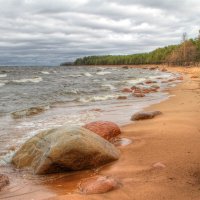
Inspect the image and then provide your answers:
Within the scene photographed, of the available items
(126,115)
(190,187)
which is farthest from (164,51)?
(190,187)

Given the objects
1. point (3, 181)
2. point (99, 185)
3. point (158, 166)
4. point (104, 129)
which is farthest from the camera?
point (104, 129)

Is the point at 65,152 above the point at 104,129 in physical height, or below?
above

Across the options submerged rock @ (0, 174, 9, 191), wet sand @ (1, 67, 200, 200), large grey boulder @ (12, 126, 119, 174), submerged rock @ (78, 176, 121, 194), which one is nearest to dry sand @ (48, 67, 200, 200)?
wet sand @ (1, 67, 200, 200)

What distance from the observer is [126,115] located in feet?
45.1

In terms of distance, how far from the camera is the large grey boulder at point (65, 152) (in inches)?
256

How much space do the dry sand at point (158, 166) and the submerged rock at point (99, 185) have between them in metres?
0.12

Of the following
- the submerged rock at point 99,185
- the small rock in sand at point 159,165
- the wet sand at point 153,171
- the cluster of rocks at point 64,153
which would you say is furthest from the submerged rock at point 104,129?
the submerged rock at point 99,185

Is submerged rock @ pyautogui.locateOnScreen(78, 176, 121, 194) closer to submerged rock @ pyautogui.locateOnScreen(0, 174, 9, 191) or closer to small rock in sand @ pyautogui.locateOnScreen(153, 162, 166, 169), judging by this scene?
small rock in sand @ pyautogui.locateOnScreen(153, 162, 166, 169)

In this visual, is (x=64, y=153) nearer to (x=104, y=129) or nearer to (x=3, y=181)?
(x=3, y=181)

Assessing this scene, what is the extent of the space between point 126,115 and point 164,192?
865cm

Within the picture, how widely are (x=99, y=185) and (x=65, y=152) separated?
135cm

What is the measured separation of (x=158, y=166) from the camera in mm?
6285

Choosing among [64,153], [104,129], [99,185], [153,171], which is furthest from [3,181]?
[104,129]

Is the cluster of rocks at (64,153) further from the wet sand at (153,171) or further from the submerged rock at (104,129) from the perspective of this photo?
the submerged rock at (104,129)
